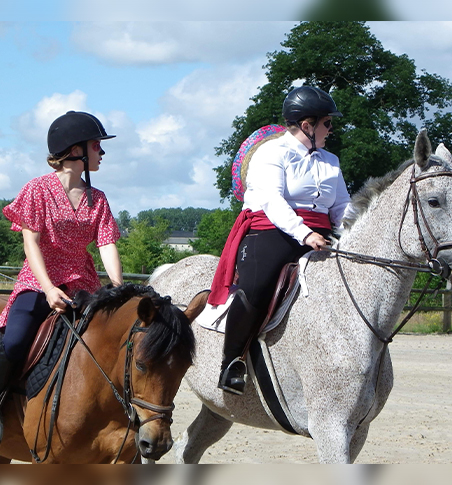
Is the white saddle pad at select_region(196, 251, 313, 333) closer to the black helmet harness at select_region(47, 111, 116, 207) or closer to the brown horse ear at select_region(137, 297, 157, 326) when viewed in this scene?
the brown horse ear at select_region(137, 297, 157, 326)

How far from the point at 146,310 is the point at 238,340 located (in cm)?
105

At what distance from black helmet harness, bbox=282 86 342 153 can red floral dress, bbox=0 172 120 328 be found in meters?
1.40

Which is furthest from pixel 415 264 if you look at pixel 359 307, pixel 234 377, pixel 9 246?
pixel 9 246

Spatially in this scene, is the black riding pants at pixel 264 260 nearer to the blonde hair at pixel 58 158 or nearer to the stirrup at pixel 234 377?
the stirrup at pixel 234 377

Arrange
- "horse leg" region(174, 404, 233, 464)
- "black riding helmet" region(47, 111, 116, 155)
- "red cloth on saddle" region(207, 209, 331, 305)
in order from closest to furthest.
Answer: "black riding helmet" region(47, 111, 116, 155) < "red cloth on saddle" region(207, 209, 331, 305) < "horse leg" region(174, 404, 233, 464)

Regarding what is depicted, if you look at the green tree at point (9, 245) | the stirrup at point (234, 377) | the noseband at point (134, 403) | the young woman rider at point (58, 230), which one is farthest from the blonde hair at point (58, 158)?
the green tree at point (9, 245)

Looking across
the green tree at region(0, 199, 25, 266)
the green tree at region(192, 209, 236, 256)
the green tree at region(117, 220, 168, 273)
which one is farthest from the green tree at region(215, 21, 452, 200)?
the green tree at region(192, 209, 236, 256)

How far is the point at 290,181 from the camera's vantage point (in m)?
4.17

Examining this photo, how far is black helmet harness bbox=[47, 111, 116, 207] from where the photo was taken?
149 inches

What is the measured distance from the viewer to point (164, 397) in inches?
123

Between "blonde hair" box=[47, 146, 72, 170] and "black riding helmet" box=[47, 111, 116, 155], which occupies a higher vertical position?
"black riding helmet" box=[47, 111, 116, 155]

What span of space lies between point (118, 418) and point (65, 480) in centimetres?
200

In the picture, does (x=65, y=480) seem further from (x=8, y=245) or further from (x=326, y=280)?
(x=8, y=245)

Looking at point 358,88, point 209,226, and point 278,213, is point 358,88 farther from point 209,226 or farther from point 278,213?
point 209,226
